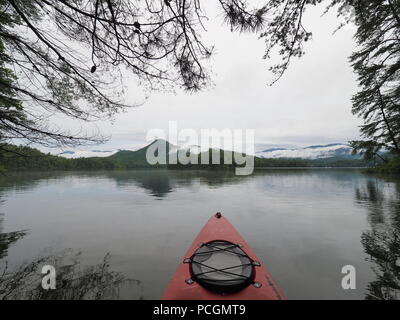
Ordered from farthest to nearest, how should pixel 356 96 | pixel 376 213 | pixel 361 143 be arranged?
1. pixel 361 143
2. pixel 356 96
3. pixel 376 213

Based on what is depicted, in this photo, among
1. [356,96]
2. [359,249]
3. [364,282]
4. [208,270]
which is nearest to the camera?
→ [208,270]

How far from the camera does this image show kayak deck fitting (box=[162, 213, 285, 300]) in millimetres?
2393

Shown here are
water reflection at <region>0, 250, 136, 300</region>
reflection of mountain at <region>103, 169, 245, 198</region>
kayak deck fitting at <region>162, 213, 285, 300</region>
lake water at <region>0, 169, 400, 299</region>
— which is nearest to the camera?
kayak deck fitting at <region>162, 213, 285, 300</region>

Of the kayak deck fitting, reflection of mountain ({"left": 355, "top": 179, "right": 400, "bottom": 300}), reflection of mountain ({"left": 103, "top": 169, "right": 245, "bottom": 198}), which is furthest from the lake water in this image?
reflection of mountain ({"left": 103, "top": 169, "right": 245, "bottom": 198})

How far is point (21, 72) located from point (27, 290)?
4308 mm

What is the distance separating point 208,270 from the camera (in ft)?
9.45

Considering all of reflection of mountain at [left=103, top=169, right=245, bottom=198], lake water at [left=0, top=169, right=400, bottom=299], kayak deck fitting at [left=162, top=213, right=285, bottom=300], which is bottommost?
lake water at [left=0, top=169, right=400, bottom=299]

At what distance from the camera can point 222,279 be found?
2605 mm

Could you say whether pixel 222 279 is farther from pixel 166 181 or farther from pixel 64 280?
pixel 166 181

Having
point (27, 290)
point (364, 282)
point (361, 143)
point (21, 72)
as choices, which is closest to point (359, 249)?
point (364, 282)

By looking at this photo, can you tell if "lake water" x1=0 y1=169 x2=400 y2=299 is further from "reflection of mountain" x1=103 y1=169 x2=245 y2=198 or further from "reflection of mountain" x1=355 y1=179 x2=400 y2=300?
"reflection of mountain" x1=103 y1=169 x2=245 y2=198

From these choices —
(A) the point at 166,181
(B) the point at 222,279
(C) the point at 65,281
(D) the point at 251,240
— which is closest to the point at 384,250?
(D) the point at 251,240

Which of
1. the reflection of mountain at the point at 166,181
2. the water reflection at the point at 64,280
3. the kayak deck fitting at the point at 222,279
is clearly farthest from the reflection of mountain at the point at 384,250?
the reflection of mountain at the point at 166,181
